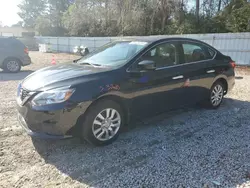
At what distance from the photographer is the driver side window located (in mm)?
3990

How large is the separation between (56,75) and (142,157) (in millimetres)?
1731

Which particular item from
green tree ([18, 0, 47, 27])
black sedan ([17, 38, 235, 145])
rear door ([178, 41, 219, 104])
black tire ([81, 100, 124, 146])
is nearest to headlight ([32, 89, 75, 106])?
black sedan ([17, 38, 235, 145])

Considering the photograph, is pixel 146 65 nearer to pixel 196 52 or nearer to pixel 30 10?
pixel 196 52

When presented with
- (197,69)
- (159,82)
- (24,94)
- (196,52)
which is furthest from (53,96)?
(196,52)

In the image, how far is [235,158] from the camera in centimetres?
322

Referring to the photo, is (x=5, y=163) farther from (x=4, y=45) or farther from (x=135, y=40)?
(x=4, y=45)

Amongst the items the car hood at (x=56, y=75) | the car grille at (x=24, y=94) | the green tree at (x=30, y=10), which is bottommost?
the car grille at (x=24, y=94)

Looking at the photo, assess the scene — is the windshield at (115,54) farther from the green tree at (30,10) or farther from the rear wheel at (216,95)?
the green tree at (30,10)

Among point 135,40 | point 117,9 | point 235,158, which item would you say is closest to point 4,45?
point 135,40

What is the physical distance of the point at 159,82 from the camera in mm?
3984

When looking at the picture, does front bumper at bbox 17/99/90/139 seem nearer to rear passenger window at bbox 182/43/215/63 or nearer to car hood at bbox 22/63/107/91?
car hood at bbox 22/63/107/91

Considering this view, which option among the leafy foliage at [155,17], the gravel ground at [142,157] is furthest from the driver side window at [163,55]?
the leafy foliage at [155,17]

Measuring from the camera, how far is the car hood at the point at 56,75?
3.30 m

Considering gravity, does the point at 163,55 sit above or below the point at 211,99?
above
